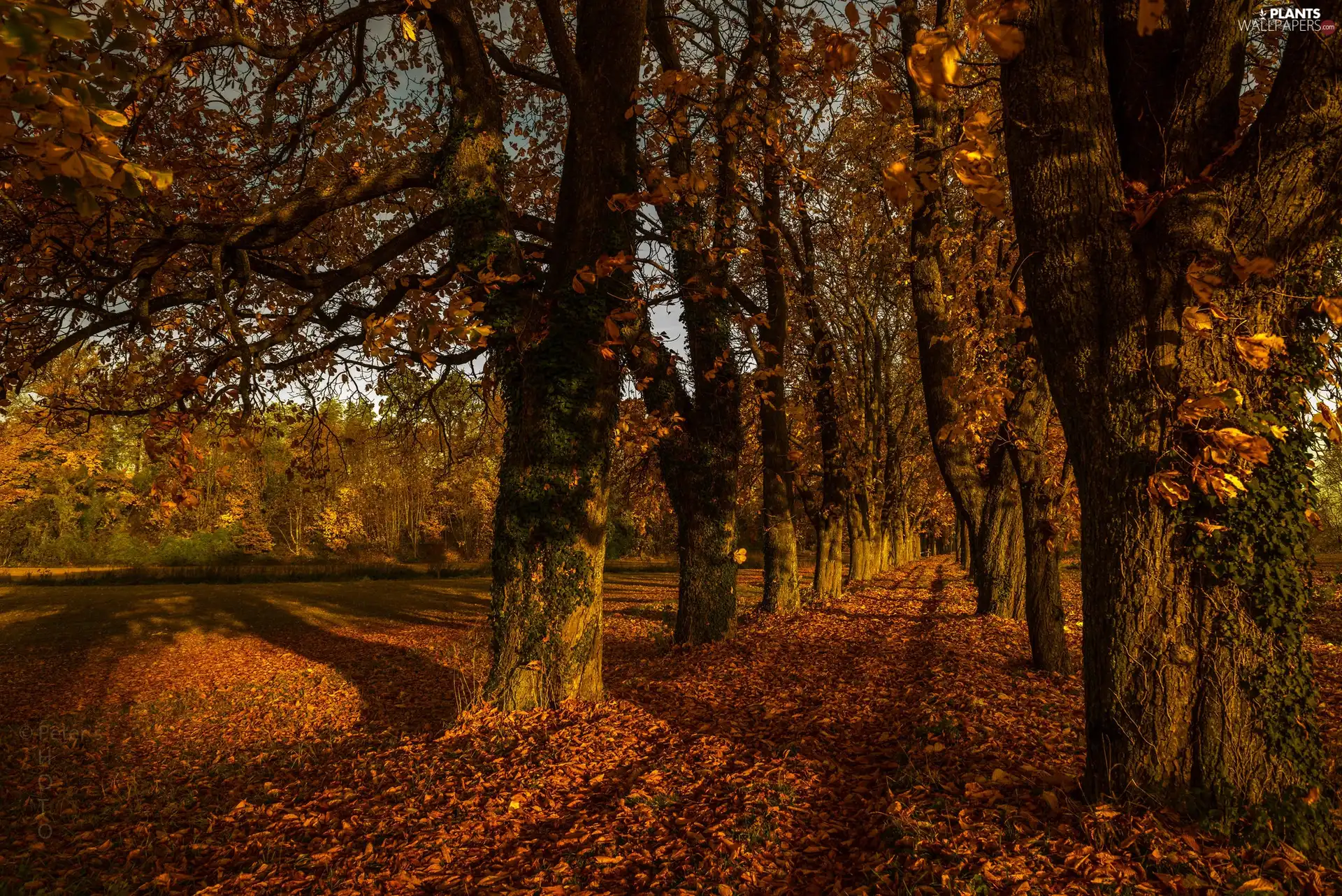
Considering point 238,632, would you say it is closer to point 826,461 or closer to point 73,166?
point 826,461

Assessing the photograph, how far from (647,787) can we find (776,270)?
860 centimetres

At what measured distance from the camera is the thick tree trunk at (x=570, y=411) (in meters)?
6.25

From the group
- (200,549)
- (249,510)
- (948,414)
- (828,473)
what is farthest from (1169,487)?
(200,549)

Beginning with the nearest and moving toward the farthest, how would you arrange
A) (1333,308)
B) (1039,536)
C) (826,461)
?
(1333,308) → (1039,536) → (826,461)

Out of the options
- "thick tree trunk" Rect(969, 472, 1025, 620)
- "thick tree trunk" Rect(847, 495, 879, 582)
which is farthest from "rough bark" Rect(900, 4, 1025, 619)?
"thick tree trunk" Rect(847, 495, 879, 582)

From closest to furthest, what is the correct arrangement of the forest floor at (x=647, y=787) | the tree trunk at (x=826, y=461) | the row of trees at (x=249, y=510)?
the forest floor at (x=647, y=787)
the tree trunk at (x=826, y=461)
the row of trees at (x=249, y=510)

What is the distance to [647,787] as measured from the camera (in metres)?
4.60

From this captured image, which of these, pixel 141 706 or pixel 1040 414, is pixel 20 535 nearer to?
pixel 141 706

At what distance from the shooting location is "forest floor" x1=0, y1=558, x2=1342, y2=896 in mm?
3256

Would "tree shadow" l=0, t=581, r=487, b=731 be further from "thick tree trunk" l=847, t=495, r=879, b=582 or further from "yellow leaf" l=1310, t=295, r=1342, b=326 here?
"thick tree trunk" l=847, t=495, r=879, b=582

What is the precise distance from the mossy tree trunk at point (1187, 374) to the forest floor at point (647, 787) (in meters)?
0.48

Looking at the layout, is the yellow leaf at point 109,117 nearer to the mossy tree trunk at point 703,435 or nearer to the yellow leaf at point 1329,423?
the yellow leaf at point 1329,423

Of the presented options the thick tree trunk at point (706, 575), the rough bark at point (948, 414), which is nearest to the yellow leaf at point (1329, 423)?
the rough bark at point (948, 414)

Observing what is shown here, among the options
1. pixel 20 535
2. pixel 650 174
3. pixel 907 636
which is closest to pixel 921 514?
pixel 907 636
